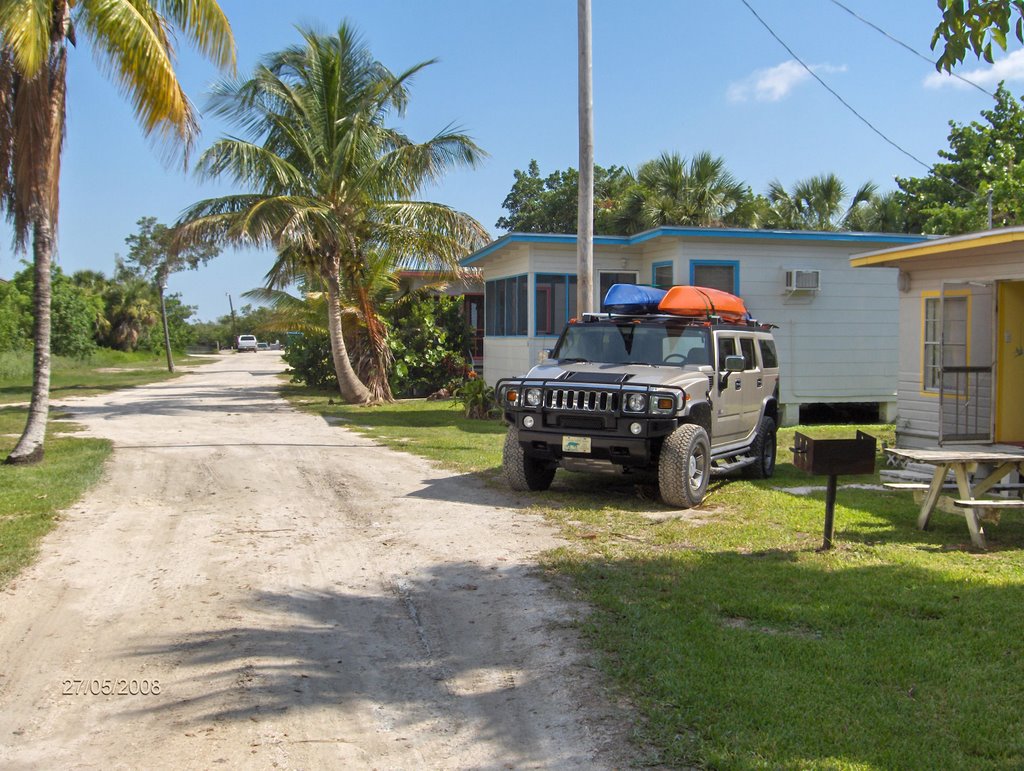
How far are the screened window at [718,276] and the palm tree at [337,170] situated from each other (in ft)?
19.8

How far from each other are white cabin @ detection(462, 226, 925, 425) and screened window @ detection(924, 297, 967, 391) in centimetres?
494

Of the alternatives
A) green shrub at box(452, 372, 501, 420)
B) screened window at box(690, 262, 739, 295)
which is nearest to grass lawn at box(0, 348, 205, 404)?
green shrub at box(452, 372, 501, 420)

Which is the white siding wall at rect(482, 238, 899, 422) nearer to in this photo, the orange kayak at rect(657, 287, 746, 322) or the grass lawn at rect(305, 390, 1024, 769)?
the orange kayak at rect(657, 287, 746, 322)

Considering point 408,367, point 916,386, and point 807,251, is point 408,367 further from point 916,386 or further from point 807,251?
point 916,386

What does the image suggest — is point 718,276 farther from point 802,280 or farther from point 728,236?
point 802,280

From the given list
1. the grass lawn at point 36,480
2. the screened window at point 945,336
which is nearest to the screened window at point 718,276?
the screened window at point 945,336

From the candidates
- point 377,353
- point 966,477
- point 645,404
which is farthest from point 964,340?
point 377,353

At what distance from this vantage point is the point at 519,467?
9.53m

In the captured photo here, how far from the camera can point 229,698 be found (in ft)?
14.2

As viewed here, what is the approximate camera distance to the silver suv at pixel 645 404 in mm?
8648

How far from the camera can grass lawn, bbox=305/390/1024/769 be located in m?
3.89

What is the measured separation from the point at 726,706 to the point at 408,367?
20.4 metres

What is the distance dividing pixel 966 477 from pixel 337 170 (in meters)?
15.8

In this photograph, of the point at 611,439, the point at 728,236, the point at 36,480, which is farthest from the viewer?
the point at 728,236
